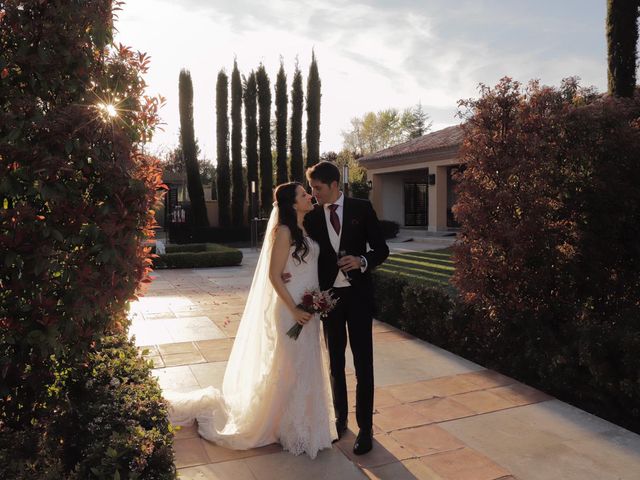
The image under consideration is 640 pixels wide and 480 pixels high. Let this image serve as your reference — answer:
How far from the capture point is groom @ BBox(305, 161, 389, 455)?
12.2ft

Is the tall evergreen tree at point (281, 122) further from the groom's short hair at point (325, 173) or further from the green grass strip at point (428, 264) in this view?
the groom's short hair at point (325, 173)

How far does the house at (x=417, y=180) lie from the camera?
2291 centimetres

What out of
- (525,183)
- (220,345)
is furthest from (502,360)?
(220,345)

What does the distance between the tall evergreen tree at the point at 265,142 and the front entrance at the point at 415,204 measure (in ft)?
25.0

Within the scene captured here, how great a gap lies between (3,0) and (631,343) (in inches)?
191

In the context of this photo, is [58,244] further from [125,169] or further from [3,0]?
[3,0]

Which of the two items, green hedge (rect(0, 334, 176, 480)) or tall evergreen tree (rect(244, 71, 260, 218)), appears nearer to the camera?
green hedge (rect(0, 334, 176, 480))

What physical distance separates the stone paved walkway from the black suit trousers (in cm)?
34

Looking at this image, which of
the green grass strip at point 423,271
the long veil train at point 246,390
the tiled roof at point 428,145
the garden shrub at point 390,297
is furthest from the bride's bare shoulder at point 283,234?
the tiled roof at point 428,145

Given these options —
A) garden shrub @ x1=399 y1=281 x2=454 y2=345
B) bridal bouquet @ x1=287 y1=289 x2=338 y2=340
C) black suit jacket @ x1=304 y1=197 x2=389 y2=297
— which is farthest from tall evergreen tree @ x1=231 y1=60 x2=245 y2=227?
bridal bouquet @ x1=287 y1=289 x2=338 y2=340

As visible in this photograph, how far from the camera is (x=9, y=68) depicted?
2.76m

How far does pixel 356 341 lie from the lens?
3740 millimetres

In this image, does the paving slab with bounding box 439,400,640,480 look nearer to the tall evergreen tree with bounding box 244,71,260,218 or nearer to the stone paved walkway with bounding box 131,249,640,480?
the stone paved walkway with bounding box 131,249,640,480

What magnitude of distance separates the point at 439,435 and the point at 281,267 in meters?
1.74
